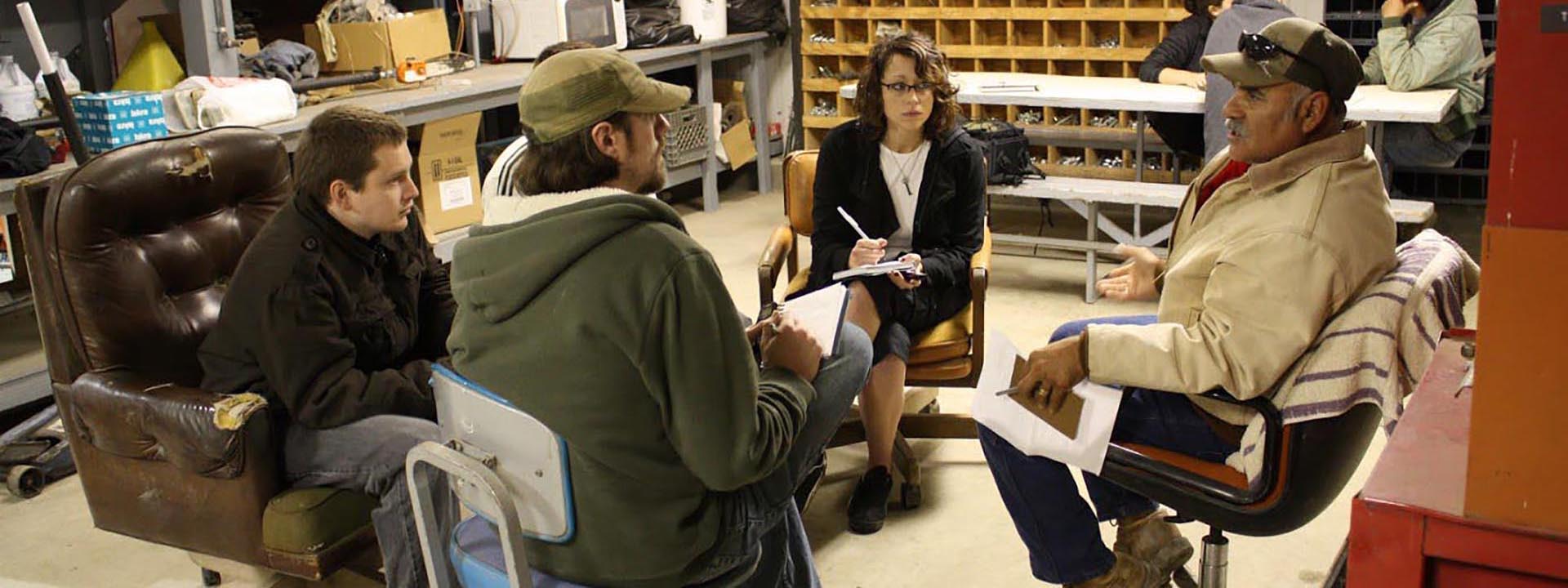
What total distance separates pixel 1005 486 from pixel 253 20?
4.56 m

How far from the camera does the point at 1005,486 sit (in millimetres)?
2686

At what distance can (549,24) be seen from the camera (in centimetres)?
636

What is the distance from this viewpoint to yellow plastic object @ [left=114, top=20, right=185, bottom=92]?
4.98 metres

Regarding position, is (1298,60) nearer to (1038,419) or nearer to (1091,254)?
(1038,419)

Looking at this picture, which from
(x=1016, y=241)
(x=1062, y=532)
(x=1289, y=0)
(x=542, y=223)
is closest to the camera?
(x=542, y=223)

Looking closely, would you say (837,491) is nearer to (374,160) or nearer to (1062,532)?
(1062,532)

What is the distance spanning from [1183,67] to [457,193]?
9.59ft

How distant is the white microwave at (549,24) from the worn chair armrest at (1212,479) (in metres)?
4.28

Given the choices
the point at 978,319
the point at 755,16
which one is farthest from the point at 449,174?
the point at 978,319

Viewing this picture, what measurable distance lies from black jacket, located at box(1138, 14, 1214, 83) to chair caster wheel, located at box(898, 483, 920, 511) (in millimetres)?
2977

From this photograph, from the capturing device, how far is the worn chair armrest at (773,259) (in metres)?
3.64

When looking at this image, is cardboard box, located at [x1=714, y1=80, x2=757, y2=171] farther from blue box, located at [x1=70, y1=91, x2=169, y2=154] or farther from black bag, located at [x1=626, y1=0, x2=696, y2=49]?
blue box, located at [x1=70, y1=91, x2=169, y2=154]

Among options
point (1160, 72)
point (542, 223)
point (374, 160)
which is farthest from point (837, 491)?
point (1160, 72)

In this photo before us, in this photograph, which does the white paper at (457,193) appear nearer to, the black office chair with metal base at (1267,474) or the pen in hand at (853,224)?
the pen in hand at (853,224)
